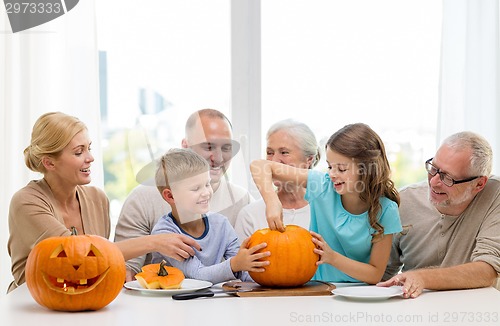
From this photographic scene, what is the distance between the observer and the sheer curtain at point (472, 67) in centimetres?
336

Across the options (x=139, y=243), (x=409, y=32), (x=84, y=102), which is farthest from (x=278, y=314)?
(x=409, y=32)

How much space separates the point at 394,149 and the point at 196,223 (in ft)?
4.84

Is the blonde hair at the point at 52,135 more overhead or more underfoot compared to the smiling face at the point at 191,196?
more overhead

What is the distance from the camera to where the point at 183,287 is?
206cm

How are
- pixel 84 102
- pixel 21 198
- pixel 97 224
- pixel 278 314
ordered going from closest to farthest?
pixel 278 314 → pixel 21 198 → pixel 97 224 → pixel 84 102

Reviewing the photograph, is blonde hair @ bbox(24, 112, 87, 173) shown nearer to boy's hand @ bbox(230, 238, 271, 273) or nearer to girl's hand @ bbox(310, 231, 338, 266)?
boy's hand @ bbox(230, 238, 271, 273)

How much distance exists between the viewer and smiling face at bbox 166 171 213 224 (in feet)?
7.34

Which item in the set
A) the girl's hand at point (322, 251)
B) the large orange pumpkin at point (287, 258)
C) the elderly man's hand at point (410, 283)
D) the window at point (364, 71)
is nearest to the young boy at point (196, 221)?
the large orange pumpkin at point (287, 258)

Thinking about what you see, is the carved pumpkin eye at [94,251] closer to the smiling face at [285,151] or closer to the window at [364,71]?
the smiling face at [285,151]

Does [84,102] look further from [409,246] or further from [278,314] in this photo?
[278,314]

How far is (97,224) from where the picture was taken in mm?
2609

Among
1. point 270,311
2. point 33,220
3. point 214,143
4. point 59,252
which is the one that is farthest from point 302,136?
point 59,252

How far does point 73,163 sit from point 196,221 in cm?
49

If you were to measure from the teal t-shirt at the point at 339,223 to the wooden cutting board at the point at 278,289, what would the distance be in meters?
0.20
